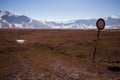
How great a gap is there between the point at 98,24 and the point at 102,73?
458cm

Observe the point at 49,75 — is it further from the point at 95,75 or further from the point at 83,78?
the point at 95,75

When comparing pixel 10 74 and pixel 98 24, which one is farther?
pixel 98 24

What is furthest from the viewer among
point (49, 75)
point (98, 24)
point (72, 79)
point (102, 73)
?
point (98, 24)

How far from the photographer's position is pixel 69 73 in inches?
369

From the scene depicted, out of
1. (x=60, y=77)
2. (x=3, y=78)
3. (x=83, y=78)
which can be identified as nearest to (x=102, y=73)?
(x=83, y=78)

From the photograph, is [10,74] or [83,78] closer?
[83,78]

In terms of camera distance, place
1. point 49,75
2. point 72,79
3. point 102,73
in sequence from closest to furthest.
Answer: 1. point 72,79
2. point 49,75
3. point 102,73

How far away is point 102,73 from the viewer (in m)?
9.62

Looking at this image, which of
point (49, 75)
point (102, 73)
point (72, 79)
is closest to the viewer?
point (72, 79)

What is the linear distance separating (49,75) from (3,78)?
7.48ft

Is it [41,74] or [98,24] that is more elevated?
[98,24]

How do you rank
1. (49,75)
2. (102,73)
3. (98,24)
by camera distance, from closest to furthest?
(49,75) < (102,73) < (98,24)

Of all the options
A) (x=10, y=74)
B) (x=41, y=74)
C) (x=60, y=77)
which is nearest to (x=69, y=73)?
(x=60, y=77)

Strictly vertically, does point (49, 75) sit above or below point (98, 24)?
below
